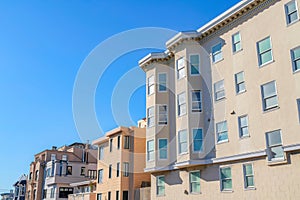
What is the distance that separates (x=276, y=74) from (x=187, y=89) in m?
7.52

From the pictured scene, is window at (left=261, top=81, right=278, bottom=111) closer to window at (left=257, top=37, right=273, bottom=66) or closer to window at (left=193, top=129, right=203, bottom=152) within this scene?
window at (left=257, top=37, right=273, bottom=66)

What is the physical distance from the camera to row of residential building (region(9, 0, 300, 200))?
1812 cm

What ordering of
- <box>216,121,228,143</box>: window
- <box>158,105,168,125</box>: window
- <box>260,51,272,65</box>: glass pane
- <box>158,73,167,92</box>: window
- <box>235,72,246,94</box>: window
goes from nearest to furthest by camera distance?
<box>260,51,272,65</box>: glass pane
<box>235,72,246,94</box>: window
<box>216,121,228,143</box>: window
<box>158,105,168,125</box>: window
<box>158,73,167,92</box>: window

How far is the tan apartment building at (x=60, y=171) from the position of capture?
51781 mm

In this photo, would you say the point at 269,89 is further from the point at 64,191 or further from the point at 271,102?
the point at 64,191

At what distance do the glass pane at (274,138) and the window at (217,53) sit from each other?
282 inches

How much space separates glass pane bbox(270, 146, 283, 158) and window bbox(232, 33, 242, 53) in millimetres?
7336

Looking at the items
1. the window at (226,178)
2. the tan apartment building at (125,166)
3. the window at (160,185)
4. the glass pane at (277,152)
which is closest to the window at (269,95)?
the glass pane at (277,152)

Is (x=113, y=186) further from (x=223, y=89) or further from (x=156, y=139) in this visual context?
(x=223, y=89)

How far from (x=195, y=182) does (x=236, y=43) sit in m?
10.3

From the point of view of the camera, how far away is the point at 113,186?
33000 millimetres

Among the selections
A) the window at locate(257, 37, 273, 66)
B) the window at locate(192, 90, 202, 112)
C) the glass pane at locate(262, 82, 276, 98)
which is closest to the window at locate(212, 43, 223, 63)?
the window at locate(192, 90, 202, 112)

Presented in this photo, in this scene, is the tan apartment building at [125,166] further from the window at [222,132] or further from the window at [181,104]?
the window at [222,132]

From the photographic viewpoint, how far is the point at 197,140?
77.0 feet
